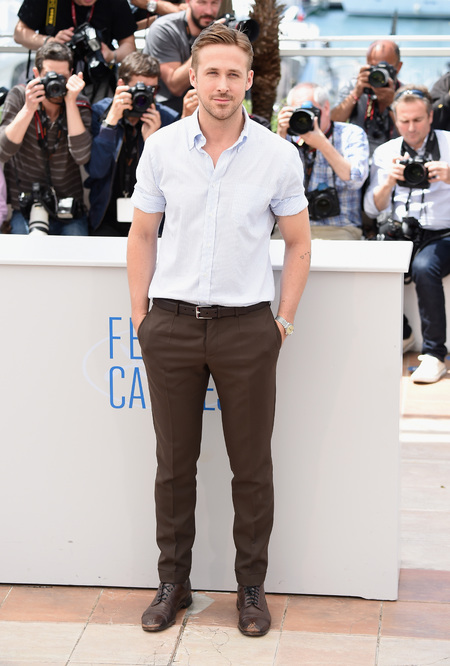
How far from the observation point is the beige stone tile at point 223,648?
2.44m

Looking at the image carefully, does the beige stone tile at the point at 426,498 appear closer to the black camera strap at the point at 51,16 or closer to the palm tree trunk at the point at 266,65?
the palm tree trunk at the point at 266,65

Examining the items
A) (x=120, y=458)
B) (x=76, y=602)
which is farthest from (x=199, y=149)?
(x=76, y=602)

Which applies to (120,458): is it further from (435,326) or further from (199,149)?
(435,326)

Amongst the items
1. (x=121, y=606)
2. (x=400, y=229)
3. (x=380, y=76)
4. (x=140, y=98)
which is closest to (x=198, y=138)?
Answer: (x=121, y=606)

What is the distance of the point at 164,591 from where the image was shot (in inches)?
103

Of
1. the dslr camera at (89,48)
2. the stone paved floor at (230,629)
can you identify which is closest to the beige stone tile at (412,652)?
the stone paved floor at (230,629)

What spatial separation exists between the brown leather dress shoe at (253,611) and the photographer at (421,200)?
2479 mm

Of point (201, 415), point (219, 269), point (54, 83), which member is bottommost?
point (201, 415)

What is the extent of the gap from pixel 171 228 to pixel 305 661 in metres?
1.21

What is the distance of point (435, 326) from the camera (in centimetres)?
502

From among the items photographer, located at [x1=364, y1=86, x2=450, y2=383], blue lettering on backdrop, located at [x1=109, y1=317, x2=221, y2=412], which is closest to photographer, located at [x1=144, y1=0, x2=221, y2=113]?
photographer, located at [x1=364, y1=86, x2=450, y2=383]

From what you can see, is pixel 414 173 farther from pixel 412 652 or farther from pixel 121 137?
pixel 412 652

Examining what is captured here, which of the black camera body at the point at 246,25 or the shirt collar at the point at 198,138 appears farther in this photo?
the black camera body at the point at 246,25

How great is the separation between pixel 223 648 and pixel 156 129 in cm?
294
